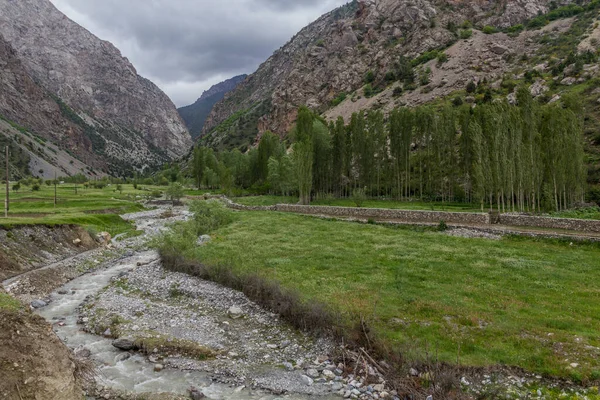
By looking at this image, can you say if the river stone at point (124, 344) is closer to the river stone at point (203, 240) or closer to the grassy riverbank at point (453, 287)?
the grassy riverbank at point (453, 287)

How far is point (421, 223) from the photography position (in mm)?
48344

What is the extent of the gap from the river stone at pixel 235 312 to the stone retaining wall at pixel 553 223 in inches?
1411

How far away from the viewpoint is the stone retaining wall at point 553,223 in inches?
1460

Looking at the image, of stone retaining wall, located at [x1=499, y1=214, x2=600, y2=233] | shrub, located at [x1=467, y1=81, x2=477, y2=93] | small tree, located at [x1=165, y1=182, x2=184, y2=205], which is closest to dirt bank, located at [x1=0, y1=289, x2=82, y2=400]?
stone retaining wall, located at [x1=499, y1=214, x2=600, y2=233]

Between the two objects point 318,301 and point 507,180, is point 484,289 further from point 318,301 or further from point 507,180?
point 507,180

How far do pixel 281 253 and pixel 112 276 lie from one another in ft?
50.0

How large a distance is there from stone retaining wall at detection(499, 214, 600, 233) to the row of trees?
25.1 ft

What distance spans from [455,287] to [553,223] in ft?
82.0

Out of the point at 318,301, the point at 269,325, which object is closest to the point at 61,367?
the point at 269,325

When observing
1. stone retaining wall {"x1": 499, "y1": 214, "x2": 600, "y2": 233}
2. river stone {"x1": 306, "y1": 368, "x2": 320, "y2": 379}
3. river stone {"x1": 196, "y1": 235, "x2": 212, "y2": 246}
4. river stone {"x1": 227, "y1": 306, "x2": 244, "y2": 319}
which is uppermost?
stone retaining wall {"x1": 499, "y1": 214, "x2": 600, "y2": 233}

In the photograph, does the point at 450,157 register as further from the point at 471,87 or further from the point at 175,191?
the point at 175,191

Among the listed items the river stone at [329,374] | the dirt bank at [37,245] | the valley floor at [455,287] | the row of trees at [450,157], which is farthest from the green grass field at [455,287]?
the row of trees at [450,157]

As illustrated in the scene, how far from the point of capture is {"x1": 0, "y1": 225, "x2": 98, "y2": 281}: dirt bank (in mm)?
30953

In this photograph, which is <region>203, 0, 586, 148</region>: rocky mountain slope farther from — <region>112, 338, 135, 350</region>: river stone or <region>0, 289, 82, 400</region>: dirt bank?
<region>0, 289, 82, 400</region>: dirt bank
